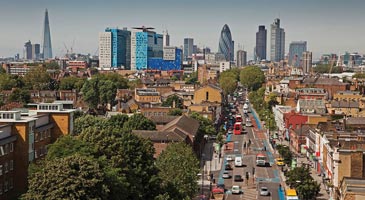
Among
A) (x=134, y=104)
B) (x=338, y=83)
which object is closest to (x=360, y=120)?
(x=134, y=104)

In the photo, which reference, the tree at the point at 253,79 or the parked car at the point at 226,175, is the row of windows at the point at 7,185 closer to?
the parked car at the point at 226,175

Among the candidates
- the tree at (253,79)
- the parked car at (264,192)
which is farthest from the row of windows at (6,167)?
the tree at (253,79)

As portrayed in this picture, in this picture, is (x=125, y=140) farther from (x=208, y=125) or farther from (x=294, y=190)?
(x=208, y=125)

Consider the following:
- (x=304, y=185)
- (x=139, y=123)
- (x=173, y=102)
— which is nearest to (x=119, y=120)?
(x=139, y=123)

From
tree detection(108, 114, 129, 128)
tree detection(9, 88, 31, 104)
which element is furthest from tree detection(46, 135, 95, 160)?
tree detection(9, 88, 31, 104)

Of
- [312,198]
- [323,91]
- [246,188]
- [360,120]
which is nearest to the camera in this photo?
[312,198]

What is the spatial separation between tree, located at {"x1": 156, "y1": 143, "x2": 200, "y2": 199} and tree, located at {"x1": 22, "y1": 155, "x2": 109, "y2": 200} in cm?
902

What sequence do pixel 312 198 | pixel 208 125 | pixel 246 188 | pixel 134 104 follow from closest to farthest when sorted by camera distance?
pixel 312 198
pixel 246 188
pixel 208 125
pixel 134 104

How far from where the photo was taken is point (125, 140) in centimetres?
3381

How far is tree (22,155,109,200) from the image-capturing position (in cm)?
2434

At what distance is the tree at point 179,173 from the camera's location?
115 ft

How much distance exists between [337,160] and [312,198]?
278 centimetres

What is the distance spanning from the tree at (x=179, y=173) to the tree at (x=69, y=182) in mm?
9024

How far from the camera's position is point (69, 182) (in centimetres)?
2450
